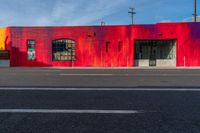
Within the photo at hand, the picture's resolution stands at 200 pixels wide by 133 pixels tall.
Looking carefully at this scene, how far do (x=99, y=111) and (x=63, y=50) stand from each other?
1217 inches

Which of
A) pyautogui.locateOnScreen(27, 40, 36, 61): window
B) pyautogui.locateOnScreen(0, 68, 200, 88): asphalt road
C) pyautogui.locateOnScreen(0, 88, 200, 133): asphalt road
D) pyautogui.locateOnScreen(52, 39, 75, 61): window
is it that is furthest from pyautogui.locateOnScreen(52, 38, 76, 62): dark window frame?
pyautogui.locateOnScreen(0, 88, 200, 133): asphalt road

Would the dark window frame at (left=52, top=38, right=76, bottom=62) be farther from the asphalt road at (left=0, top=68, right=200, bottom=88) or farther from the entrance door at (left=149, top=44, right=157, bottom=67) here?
the asphalt road at (left=0, top=68, right=200, bottom=88)

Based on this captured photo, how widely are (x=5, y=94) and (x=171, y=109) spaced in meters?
5.09

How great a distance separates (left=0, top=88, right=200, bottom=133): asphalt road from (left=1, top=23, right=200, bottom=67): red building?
26024 mm

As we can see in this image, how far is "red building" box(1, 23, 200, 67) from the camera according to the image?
36500 millimetres

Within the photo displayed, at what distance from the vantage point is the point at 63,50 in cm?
3850

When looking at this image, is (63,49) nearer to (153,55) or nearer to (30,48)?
(30,48)

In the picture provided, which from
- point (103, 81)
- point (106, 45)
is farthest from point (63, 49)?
point (103, 81)

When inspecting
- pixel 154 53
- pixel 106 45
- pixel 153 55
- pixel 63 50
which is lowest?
pixel 153 55

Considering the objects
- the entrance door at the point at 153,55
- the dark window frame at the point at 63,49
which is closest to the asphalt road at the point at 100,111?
the entrance door at the point at 153,55

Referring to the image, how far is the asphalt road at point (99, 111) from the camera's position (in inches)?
252

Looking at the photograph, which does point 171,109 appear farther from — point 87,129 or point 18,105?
point 18,105

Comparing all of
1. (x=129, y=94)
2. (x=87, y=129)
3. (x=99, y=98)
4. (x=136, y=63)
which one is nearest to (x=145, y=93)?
(x=129, y=94)

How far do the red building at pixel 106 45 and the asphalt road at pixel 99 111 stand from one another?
85.4 feet
